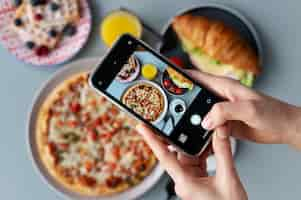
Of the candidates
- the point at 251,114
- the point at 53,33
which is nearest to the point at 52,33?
the point at 53,33

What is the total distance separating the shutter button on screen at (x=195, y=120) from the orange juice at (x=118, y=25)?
0.33 meters

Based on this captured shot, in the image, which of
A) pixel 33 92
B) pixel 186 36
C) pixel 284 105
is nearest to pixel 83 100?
pixel 33 92

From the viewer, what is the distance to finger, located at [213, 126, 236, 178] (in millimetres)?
931

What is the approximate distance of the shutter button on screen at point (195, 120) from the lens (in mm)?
1059

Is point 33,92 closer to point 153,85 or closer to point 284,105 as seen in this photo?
point 153,85

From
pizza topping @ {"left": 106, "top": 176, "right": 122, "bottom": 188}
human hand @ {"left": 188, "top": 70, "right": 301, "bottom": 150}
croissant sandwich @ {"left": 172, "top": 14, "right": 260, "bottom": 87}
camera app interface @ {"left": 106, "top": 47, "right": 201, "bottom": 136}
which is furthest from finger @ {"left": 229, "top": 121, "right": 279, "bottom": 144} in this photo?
pizza topping @ {"left": 106, "top": 176, "right": 122, "bottom": 188}

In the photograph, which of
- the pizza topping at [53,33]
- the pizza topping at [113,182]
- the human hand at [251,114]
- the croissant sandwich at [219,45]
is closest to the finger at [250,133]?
the human hand at [251,114]

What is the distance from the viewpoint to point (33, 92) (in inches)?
52.8

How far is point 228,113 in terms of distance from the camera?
0.96m

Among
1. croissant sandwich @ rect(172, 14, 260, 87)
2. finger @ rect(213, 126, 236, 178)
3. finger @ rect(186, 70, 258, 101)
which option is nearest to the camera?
finger @ rect(213, 126, 236, 178)

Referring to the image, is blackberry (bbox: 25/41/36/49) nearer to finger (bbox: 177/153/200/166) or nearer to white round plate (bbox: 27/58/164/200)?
white round plate (bbox: 27/58/164/200)

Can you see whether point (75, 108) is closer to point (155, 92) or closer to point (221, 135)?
point (155, 92)

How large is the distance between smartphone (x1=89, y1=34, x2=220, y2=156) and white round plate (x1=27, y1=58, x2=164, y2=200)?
0.25m

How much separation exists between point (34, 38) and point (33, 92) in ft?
0.41
